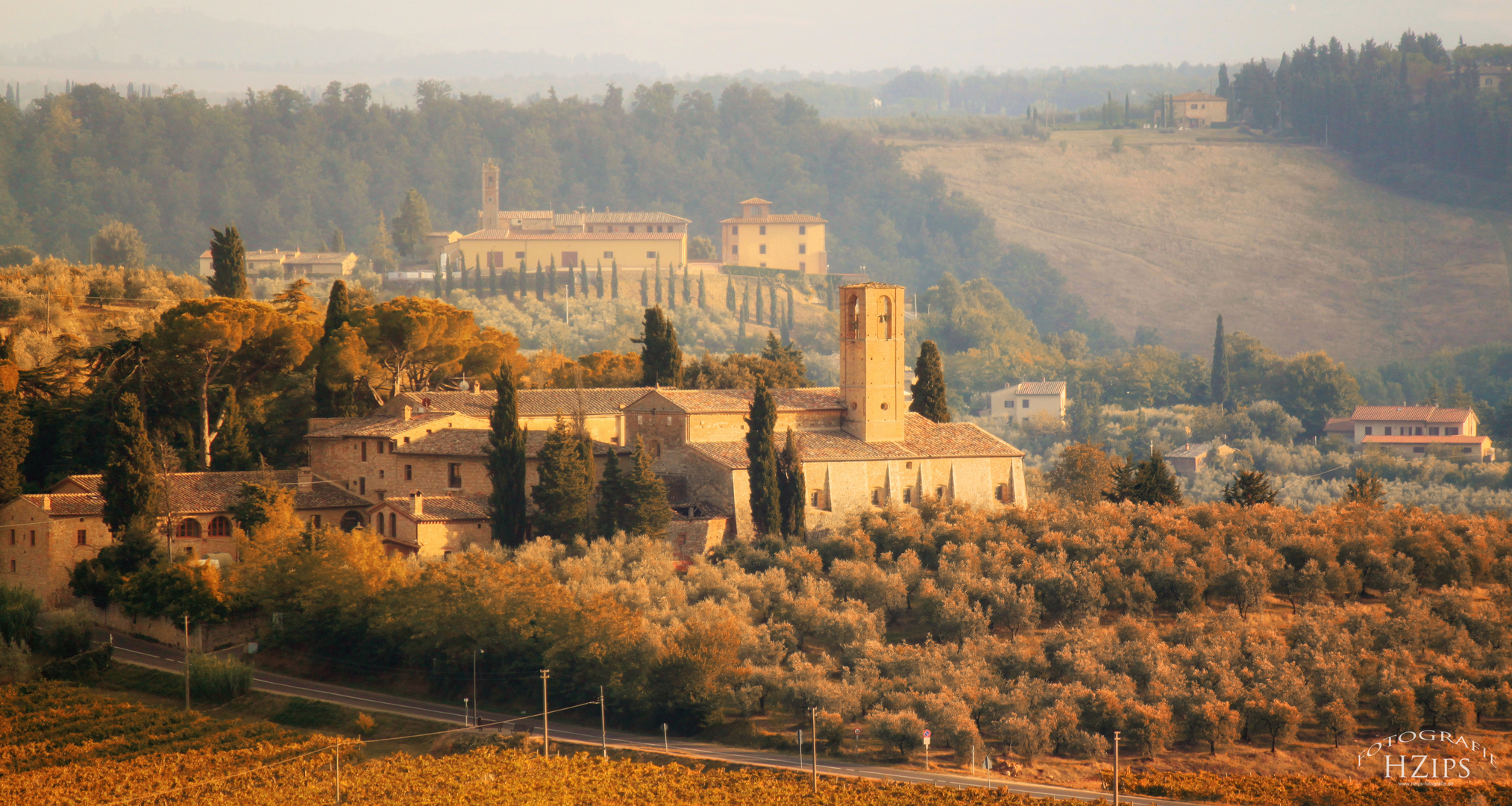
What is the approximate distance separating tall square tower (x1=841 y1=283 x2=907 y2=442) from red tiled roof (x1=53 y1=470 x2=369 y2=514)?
15433 millimetres

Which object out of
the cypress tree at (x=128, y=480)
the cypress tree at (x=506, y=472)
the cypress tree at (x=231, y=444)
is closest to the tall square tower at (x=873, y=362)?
the cypress tree at (x=506, y=472)

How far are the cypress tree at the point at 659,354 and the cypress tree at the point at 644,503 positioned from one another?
1142 centimetres

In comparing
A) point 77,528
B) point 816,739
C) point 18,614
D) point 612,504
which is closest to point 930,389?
point 612,504

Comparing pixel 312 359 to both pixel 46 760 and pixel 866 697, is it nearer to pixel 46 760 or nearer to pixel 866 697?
pixel 46 760

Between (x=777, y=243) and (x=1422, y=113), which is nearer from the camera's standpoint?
(x=777, y=243)

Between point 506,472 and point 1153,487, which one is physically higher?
point 506,472

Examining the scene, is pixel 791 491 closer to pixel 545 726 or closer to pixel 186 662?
pixel 545 726

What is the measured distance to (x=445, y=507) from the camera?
4756 centimetres

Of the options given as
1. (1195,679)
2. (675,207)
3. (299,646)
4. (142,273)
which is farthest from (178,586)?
(675,207)

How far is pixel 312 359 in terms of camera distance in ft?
178

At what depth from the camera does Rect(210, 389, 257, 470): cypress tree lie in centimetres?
4972

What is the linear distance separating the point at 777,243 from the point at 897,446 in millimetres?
82603

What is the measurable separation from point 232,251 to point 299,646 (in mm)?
23773

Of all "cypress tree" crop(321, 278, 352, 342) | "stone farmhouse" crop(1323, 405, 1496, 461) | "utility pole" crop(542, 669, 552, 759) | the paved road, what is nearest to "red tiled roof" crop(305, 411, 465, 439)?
"cypress tree" crop(321, 278, 352, 342)
